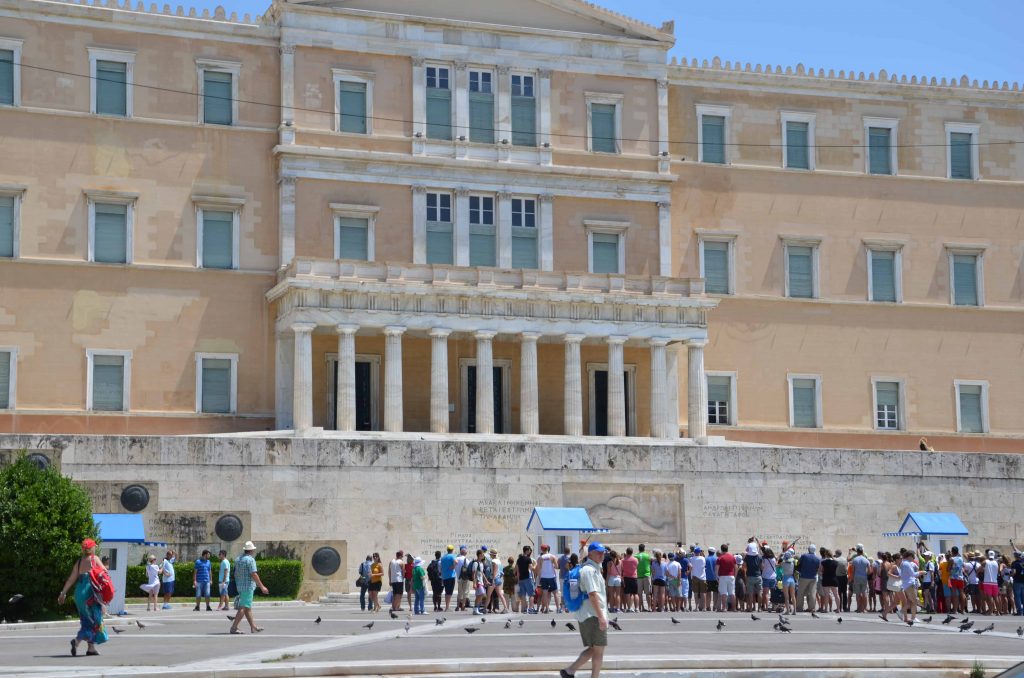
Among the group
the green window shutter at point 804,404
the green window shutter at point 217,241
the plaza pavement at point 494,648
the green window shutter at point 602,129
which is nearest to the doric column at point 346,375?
the green window shutter at point 217,241

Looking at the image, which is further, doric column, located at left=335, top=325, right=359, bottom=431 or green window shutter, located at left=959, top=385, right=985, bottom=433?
green window shutter, located at left=959, top=385, right=985, bottom=433

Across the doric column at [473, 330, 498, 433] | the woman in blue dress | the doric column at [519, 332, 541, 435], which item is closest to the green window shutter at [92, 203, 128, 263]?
the doric column at [473, 330, 498, 433]

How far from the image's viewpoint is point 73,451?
37969 mm

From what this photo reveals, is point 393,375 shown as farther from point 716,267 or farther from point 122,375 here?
point 716,267

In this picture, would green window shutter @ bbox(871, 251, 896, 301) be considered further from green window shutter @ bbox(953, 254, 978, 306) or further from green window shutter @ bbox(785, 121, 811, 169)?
green window shutter @ bbox(785, 121, 811, 169)

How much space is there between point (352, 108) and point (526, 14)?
662 centimetres

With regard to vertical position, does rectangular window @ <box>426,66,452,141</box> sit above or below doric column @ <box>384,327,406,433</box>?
above

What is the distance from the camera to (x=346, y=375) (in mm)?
46688

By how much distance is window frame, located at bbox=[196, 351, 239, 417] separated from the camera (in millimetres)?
48312

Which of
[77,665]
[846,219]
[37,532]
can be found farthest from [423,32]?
[77,665]

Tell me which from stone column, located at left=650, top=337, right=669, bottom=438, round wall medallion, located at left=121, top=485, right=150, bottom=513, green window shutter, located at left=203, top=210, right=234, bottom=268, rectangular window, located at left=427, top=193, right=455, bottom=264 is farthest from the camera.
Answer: rectangular window, located at left=427, top=193, right=455, bottom=264

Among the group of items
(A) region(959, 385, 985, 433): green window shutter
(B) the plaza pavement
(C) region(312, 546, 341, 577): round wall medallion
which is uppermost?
(A) region(959, 385, 985, 433): green window shutter

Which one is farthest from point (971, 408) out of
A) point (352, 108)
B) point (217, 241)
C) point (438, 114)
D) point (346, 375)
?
point (217, 241)

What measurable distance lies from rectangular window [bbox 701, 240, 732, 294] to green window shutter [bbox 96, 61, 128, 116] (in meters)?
19.3
